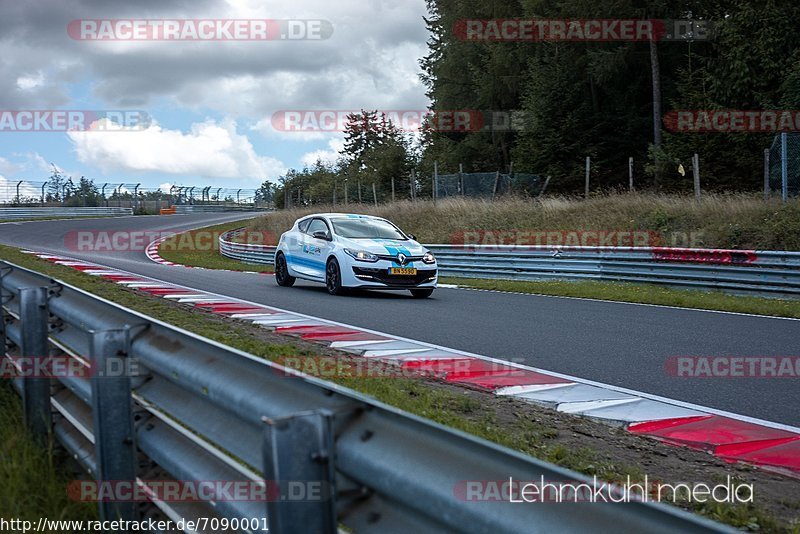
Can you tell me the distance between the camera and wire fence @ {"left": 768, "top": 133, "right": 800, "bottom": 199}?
1862 cm

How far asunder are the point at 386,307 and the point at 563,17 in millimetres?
32068

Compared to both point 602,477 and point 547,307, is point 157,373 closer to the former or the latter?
point 602,477

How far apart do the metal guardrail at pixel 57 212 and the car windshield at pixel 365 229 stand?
43.7 m

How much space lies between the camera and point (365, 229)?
15.2 metres

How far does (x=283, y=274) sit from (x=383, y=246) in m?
3.09

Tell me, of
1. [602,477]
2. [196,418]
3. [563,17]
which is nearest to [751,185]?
[563,17]

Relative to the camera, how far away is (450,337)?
9.27 metres

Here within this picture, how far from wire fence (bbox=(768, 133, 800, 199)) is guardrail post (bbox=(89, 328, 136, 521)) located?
60.2 feet

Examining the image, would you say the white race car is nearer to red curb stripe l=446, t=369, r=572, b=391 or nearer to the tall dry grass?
red curb stripe l=446, t=369, r=572, b=391

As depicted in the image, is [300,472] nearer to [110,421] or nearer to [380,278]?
[110,421]

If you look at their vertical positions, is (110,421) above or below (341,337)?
above

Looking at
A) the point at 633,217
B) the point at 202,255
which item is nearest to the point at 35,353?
the point at 633,217

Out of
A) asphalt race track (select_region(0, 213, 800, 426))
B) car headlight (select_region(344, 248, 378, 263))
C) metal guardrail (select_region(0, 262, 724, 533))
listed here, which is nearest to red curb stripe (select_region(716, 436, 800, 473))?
asphalt race track (select_region(0, 213, 800, 426))

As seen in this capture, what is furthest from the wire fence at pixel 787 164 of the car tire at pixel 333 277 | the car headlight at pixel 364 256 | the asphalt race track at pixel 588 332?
the car tire at pixel 333 277
